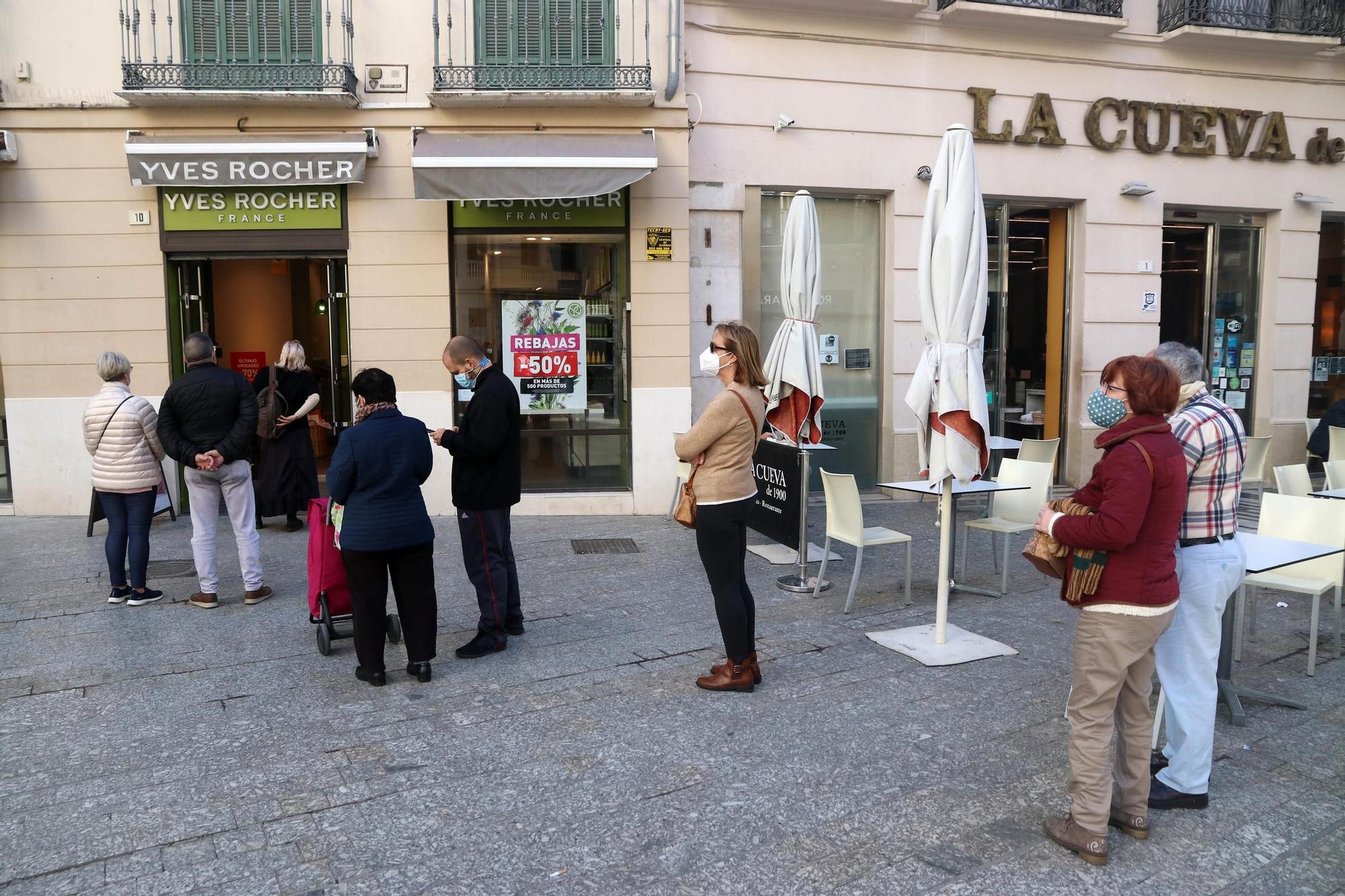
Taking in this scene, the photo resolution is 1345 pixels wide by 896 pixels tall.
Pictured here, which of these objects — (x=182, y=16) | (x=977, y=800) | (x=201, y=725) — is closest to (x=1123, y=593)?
(x=977, y=800)

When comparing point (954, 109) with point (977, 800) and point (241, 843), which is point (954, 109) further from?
point (241, 843)

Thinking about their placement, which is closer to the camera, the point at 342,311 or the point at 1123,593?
the point at 1123,593

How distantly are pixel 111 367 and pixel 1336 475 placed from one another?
29.1 ft

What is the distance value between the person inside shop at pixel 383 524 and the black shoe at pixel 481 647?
34cm

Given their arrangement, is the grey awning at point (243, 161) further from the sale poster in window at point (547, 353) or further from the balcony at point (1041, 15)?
the balcony at point (1041, 15)

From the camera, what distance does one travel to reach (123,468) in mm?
6473

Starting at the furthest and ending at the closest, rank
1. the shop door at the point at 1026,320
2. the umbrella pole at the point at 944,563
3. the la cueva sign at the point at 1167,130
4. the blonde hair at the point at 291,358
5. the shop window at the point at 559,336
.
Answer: the shop door at the point at 1026,320 < the la cueva sign at the point at 1167,130 < the shop window at the point at 559,336 < the blonde hair at the point at 291,358 < the umbrella pole at the point at 944,563

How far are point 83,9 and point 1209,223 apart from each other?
12995 mm

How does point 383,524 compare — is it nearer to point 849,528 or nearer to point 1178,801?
point 849,528

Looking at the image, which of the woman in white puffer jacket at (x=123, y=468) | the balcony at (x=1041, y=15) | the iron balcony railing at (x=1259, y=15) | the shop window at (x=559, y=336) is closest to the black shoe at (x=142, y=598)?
the woman in white puffer jacket at (x=123, y=468)

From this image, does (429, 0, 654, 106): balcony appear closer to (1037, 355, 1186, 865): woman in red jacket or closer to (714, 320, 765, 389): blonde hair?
(714, 320, 765, 389): blonde hair

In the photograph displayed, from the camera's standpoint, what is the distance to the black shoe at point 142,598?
662cm

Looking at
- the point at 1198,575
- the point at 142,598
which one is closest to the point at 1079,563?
the point at 1198,575

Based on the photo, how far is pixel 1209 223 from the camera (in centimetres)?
1248
